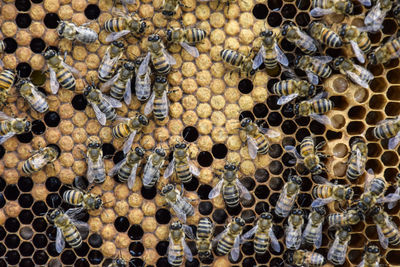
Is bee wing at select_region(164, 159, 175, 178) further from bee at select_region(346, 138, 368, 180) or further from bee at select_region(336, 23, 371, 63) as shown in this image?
bee at select_region(336, 23, 371, 63)

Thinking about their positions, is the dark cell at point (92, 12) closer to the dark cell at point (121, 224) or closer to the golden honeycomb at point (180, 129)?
the golden honeycomb at point (180, 129)

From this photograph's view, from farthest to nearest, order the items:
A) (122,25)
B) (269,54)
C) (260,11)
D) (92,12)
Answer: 1. (260,11)
2. (92,12)
3. (269,54)
4. (122,25)

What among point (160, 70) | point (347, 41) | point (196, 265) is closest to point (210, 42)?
point (160, 70)

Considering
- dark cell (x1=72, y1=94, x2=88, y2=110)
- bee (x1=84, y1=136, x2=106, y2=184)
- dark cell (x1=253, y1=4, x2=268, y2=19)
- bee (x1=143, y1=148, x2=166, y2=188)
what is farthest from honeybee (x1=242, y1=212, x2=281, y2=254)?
dark cell (x1=72, y1=94, x2=88, y2=110)

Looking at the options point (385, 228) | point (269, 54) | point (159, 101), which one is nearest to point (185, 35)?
point (159, 101)

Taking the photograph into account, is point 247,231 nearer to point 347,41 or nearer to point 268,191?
point 268,191

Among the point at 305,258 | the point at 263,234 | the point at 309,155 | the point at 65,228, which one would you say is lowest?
the point at 65,228

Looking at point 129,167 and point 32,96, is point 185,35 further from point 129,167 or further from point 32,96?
point 32,96
